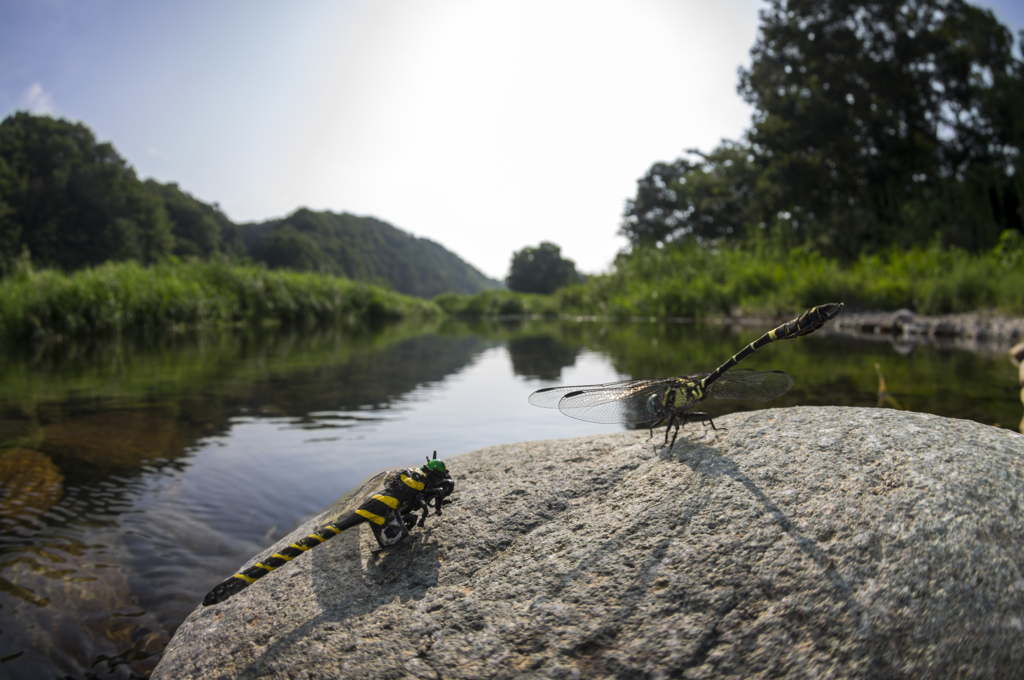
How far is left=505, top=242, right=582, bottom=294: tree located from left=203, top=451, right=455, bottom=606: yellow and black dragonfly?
67140mm

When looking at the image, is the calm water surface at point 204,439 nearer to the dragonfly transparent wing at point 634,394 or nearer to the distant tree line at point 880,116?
the dragonfly transparent wing at point 634,394

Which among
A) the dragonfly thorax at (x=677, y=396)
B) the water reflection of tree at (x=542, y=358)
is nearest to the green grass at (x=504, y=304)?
the water reflection of tree at (x=542, y=358)

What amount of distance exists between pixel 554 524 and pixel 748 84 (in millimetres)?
29666

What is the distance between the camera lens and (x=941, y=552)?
1439 mm

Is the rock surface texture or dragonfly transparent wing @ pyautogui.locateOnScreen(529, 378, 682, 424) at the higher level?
dragonfly transparent wing @ pyautogui.locateOnScreen(529, 378, 682, 424)

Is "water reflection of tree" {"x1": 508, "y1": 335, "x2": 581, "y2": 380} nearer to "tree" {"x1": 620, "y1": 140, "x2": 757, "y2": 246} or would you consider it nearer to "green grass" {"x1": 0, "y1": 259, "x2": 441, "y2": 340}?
"green grass" {"x1": 0, "y1": 259, "x2": 441, "y2": 340}

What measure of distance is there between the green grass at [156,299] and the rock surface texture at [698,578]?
54.6 feet

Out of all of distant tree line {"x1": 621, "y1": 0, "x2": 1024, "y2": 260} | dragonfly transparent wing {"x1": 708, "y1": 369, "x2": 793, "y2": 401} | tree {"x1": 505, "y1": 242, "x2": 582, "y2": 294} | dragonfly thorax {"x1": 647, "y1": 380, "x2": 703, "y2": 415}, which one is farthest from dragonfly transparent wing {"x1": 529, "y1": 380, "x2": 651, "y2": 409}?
tree {"x1": 505, "y1": 242, "x2": 582, "y2": 294}

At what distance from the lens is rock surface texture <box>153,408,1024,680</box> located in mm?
1332

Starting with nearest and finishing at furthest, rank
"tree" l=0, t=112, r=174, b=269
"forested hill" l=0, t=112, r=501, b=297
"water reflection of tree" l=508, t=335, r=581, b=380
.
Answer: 1. "water reflection of tree" l=508, t=335, r=581, b=380
2. "tree" l=0, t=112, r=174, b=269
3. "forested hill" l=0, t=112, r=501, b=297

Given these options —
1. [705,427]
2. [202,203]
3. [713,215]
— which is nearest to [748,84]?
[713,215]

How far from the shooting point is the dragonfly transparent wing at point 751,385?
7.97 feet

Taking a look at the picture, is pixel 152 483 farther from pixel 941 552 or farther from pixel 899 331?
pixel 899 331

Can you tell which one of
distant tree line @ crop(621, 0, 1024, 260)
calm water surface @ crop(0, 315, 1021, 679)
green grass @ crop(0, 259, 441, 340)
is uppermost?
distant tree line @ crop(621, 0, 1024, 260)
